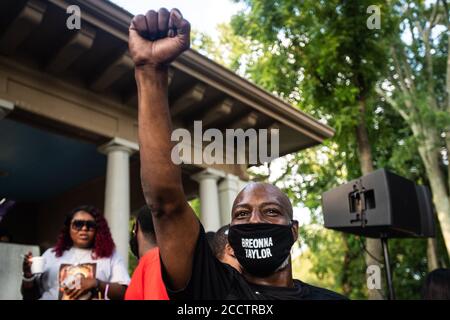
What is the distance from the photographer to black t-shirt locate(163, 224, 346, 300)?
4.78ft

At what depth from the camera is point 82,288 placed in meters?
3.41

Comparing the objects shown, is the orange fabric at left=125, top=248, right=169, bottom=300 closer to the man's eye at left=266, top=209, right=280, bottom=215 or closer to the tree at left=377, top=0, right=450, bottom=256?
the man's eye at left=266, top=209, right=280, bottom=215

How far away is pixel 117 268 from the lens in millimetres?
3779

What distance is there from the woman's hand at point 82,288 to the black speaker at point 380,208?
241 cm

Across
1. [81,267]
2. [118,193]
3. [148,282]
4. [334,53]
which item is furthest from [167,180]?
[334,53]

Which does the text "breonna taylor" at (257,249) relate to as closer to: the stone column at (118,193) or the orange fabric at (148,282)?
the orange fabric at (148,282)

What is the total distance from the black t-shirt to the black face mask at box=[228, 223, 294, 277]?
2.5 inches

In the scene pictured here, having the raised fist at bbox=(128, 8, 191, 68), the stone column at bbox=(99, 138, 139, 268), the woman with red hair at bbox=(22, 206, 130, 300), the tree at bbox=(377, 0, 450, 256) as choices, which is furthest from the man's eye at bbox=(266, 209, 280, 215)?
the tree at bbox=(377, 0, 450, 256)

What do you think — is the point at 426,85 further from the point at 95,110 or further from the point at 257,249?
the point at 257,249

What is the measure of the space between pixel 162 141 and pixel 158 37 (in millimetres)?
322

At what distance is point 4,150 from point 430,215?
6571 mm

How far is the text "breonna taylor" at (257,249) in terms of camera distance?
172 centimetres

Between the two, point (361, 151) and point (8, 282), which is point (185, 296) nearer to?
point (8, 282)
